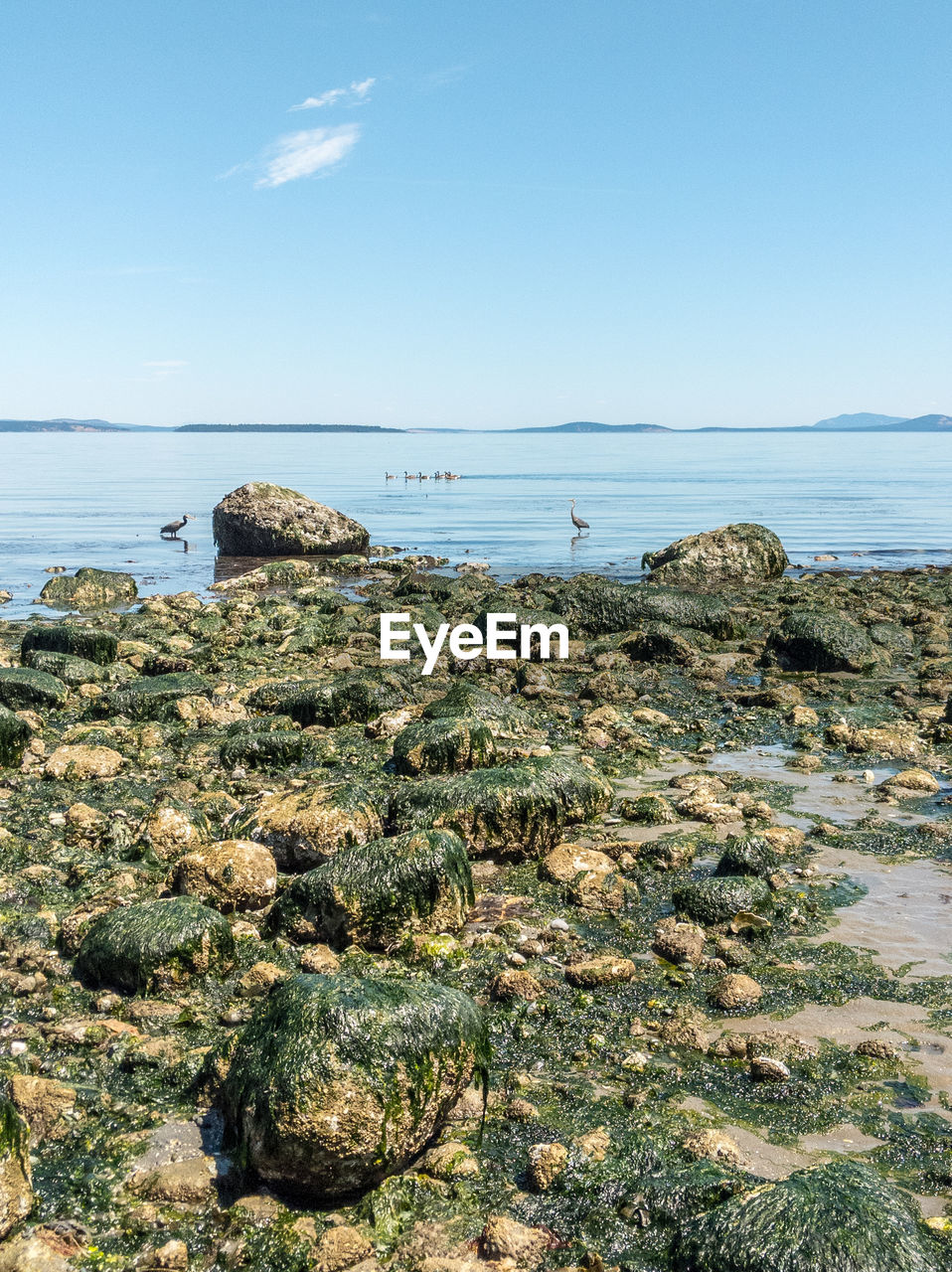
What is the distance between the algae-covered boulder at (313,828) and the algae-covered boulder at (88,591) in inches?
688

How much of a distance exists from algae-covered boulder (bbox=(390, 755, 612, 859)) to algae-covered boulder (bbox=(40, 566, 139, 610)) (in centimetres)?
1771

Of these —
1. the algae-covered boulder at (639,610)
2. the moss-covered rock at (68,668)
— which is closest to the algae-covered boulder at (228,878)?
the moss-covered rock at (68,668)

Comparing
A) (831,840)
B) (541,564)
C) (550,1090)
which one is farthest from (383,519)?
(550,1090)

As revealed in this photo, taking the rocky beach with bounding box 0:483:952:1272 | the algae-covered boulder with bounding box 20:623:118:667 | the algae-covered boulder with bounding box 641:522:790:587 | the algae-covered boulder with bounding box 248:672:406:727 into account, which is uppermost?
the algae-covered boulder with bounding box 641:522:790:587

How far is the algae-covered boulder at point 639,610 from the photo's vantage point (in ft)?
63.3

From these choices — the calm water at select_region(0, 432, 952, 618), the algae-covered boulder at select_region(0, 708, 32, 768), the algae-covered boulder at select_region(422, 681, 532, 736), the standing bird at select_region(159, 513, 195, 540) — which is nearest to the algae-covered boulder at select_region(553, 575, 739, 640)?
the algae-covered boulder at select_region(422, 681, 532, 736)

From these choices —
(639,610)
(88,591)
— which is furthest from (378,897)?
(88,591)

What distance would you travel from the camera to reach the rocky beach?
498cm

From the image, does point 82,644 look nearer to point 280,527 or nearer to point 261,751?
point 261,751

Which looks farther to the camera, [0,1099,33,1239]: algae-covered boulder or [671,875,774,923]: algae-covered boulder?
[671,875,774,923]: algae-covered boulder

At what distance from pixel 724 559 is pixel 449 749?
703 inches

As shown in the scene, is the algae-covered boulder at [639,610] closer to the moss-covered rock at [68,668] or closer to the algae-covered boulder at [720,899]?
the moss-covered rock at [68,668]

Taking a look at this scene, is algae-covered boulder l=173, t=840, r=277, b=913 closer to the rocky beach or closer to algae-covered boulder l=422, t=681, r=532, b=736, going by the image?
the rocky beach

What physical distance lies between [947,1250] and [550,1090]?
2.20 m
